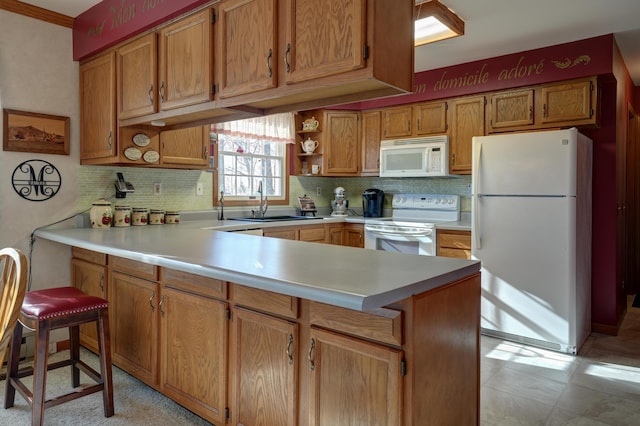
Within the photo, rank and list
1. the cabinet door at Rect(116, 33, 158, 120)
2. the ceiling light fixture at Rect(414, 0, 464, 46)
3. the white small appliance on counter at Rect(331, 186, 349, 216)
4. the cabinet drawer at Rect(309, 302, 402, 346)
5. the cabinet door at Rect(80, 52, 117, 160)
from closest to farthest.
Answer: the cabinet drawer at Rect(309, 302, 402, 346) → the cabinet door at Rect(116, 33, 158, 120) → the ceiling light fixture at Rect(414, 0, 464, 46) → the cabinet door at Rect(80, 52, 117, 160) → the white small appliance on counter at Rect(331, 186, 349, 216)

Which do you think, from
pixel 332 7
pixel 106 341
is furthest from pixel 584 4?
pixel 106 341

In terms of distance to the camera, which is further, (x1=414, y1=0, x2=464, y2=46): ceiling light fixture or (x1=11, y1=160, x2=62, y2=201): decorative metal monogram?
(x1=11, y1=160, x2=62, y2=201): decorative metal monogram

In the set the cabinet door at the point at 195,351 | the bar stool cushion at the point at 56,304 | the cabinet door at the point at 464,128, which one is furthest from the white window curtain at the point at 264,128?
the cabinet door at the point at 195,351

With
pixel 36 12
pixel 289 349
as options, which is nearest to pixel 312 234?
pixel 289 349

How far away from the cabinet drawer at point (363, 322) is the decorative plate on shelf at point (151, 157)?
2.10m

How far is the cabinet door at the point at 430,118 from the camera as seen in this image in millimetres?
4207

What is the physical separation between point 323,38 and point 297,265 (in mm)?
966

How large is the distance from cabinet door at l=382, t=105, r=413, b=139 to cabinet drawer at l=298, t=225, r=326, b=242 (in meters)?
1.31

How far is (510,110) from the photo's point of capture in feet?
12.4

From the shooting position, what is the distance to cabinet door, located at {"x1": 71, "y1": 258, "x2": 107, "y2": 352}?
2639 millimetres

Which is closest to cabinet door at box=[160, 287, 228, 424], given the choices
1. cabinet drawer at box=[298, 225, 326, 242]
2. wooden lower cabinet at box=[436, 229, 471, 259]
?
cabinet drawer at box=[298, 225, 326, 242]

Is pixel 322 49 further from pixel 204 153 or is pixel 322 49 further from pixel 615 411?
pixel 615 411

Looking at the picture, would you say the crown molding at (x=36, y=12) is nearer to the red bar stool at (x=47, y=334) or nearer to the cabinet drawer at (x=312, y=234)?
the red bar stool at (x=47, y=334)

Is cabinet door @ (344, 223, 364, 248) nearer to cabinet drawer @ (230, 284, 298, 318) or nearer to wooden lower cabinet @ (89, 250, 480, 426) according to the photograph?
wooden lower cabinet @ (89, 250, 480, 426)
